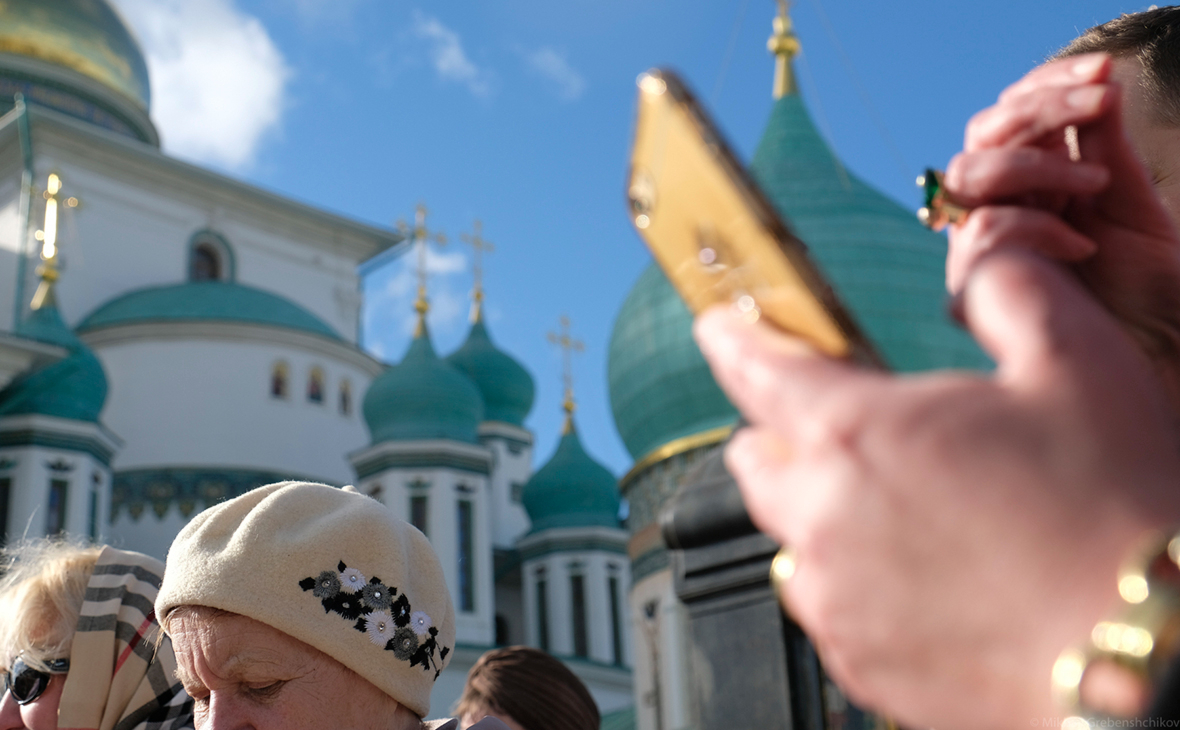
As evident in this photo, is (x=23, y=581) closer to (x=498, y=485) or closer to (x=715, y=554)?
(x=715, y=554)

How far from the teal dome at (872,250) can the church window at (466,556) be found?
300 inches

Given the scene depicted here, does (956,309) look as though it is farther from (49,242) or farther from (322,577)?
(49,242)

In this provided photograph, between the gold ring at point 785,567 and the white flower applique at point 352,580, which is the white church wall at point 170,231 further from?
the gold ring at point 785,567

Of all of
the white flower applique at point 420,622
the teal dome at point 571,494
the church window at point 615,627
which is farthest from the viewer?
the teal dome at point 571,494

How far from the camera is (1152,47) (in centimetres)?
175

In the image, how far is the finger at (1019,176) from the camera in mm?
854

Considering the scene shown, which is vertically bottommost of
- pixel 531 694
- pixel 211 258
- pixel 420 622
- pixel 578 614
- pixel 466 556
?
pixel 531 694

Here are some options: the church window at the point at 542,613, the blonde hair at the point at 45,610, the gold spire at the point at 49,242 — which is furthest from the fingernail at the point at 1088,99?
the church window at the point at 542,613

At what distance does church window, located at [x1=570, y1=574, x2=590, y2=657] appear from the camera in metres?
23.4

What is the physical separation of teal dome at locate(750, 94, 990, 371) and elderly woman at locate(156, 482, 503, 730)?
1144 cm

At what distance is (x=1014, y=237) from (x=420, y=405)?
20.7 metres

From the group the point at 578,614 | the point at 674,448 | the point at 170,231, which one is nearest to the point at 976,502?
the point at 674,448

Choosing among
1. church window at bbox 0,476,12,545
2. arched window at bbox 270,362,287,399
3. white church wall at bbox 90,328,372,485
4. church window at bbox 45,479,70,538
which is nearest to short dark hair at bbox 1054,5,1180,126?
church window at bbox 45,479,70,538

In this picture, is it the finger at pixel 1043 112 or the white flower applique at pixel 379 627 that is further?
the white flower applique at pixel 379 627
